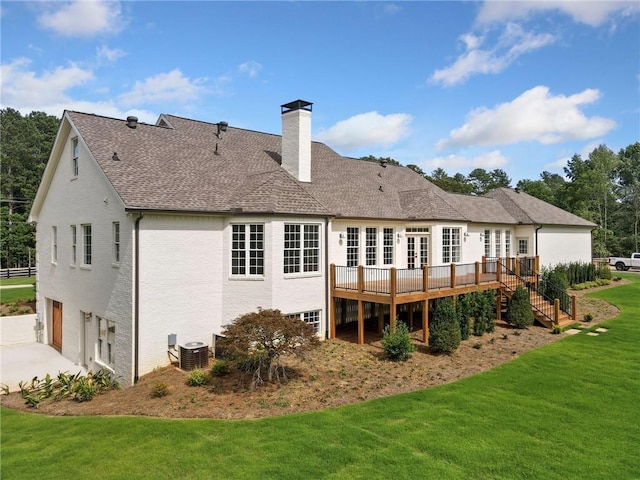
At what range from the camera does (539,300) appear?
20125mm

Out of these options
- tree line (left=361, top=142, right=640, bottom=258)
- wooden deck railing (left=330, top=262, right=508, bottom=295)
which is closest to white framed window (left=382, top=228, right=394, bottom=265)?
wooden deck railing (left=330, top=262, right=508, bottom=295)

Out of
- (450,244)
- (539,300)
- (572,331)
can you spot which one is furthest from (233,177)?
(572,331)

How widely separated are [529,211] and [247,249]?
2356 centimetres

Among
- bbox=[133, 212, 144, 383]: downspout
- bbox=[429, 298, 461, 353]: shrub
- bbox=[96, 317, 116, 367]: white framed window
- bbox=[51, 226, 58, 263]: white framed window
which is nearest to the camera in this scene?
bbox=[133, 212, 144, 383]: downspout

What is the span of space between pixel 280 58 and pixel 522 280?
15.9 metres

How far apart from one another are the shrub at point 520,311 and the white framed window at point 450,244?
3.50 metres

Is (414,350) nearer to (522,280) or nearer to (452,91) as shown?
(522,280)

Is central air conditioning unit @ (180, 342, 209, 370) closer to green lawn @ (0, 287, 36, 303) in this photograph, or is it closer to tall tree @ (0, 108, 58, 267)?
green lawn @ (0, 287, 36, 303)

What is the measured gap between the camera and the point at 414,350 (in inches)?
568

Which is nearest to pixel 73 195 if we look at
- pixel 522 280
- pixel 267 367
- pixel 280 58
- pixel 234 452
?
pixel 280 58

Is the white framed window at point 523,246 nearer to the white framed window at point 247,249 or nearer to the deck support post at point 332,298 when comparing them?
the deck support post at point 332,298

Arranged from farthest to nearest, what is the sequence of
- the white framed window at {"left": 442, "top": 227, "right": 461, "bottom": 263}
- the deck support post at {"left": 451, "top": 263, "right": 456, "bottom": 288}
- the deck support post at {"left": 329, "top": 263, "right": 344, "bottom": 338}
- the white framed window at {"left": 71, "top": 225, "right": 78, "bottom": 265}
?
the white framed window at {"left": 442, "top": 227, "right": 461, "bottom": 263}
the white framed window at {"left": 71, "top": 225, "right": 78, "bottom": 265}
the deck support post at {"left": 451, "top": 263, "right": 456, "bottom": 288}
the deck support post at {"left": 329, "top": 263, "right": 344, "bottom": 338}

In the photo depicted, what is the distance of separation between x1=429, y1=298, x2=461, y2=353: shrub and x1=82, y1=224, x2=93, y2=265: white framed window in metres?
14.1

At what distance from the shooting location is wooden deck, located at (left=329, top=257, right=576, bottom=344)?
49.3 ft
